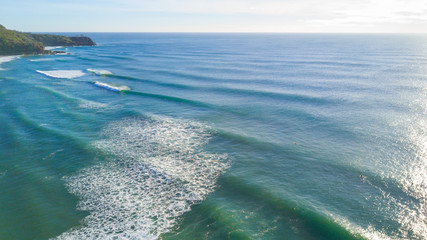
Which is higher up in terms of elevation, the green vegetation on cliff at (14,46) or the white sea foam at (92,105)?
the green vegetation on cliff at (14,46)

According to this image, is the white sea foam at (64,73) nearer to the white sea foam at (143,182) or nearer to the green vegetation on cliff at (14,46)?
the white sea foam at (143,182)

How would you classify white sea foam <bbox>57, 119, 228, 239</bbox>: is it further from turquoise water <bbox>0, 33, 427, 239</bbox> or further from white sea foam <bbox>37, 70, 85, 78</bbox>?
white sea foam <bbox>37, 70, 85, 78</bbox>

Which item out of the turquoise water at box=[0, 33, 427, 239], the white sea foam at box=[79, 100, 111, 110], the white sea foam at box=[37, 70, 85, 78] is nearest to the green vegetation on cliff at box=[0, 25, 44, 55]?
the white sea foam at box=[37, 70, 85, 78]

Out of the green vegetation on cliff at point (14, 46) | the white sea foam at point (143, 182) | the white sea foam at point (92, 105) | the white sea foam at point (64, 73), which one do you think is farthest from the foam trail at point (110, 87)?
the green vegetation on cliff at point (14, 46)

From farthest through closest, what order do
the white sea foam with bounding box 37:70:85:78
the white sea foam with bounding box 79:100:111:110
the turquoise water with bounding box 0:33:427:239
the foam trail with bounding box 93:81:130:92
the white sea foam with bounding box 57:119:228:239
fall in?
the white sea foam with bounding box 37:70:85:78
the foam trail with bounding box 93:81:130:92
the white sea foam with bounding box 79:100:111:110
the turquoise water with bounding box 0:33:427:239
the white sea foam with bounding box 57:119:228:239

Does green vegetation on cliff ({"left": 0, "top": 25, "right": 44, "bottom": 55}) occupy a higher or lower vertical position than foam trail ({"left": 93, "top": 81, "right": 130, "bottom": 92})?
higher

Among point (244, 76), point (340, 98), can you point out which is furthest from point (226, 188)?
point (244, 76)

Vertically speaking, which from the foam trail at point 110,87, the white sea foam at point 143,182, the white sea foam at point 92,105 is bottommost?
the white sea foam at point 143,182

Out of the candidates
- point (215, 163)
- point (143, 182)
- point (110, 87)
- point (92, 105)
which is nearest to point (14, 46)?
point (110, 87)

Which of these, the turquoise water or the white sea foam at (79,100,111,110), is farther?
the white sea foam at (79,100,111,110)
